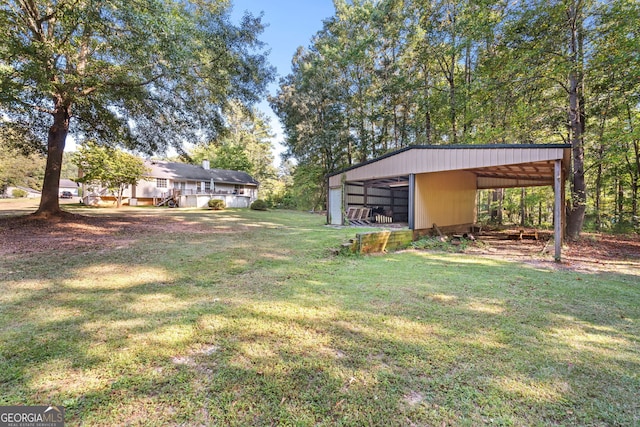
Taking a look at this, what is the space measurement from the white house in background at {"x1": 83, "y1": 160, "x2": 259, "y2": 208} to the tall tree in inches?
408

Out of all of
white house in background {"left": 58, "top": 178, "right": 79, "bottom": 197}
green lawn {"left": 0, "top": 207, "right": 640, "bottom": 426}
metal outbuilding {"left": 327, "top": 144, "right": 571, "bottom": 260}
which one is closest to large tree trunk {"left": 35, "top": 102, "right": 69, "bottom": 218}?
green lawn {"left": 0, "top": 207, "right": 640, "bottom": 426}

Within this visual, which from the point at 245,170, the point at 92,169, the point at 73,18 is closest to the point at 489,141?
the point at 73,18

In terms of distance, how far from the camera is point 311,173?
937 inches

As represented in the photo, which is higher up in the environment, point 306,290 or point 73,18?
point 73,18

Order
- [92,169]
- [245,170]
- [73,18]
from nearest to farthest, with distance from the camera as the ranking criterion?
1. [73,18]
2. [92,169]
3. [245,170]

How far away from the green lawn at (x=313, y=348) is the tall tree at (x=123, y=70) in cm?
517

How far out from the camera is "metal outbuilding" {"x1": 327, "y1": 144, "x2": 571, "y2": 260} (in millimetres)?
6824

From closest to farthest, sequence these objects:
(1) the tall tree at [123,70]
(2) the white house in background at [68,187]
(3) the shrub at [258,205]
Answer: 1. (1) the tall tree at [123,70]
2. (3) the shrub at [258,205]
3. (2) the white house in background at [68,187]

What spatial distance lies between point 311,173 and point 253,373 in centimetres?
2226

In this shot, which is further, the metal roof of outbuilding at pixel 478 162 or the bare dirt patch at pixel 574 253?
the metal roof of outbuilding at pixel 478 162

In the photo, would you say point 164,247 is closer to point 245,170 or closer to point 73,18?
point 73,18

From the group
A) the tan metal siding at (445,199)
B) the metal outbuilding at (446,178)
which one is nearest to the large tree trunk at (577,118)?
the metal outbuilding at (446,178)

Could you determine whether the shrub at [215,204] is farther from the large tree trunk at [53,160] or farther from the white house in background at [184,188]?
the large tree trunk at [53,160]

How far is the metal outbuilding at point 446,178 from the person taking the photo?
682cm
